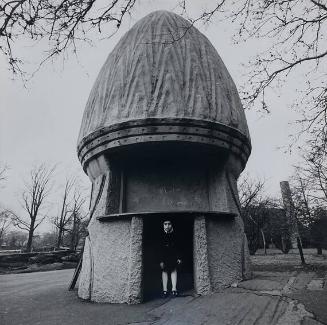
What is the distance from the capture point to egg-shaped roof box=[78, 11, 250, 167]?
19.9 feet

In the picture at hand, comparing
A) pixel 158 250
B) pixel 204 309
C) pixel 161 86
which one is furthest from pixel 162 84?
pixel 204 309

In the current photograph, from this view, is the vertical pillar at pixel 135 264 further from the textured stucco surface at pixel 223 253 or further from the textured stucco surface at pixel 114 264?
the textured stucco surface at pixel 223 253

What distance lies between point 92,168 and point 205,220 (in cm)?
305

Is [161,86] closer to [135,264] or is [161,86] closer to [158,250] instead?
[135,264]

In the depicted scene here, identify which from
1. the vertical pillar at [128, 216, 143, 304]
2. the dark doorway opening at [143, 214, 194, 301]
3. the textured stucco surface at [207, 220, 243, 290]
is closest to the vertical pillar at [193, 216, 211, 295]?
the textured stucco surface at [207, 220, 243, 290]

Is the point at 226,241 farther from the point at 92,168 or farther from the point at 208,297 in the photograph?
the point at 92,168

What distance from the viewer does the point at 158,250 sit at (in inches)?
270

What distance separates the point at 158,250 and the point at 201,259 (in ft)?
5.74

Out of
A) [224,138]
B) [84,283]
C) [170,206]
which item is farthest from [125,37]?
[84,283]

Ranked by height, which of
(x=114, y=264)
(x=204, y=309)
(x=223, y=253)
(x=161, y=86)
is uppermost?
(x=161, y=86)

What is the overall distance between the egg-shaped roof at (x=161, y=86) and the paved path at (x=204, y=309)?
320 centimetres

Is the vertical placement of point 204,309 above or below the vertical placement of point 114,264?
below

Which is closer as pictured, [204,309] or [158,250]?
[204,309]

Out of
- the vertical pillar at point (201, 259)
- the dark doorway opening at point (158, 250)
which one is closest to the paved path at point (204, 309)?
the vertical pillar at point (201, 259)
